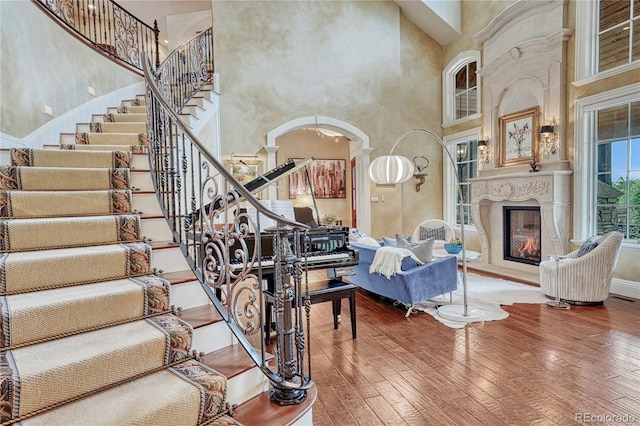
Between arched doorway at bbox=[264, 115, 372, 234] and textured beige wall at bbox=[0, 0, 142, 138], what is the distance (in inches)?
121

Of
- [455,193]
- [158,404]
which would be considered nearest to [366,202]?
[455,193]

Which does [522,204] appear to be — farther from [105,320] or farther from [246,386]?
[105,320]

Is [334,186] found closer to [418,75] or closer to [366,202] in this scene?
[366,202]

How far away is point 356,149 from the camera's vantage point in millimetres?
7645

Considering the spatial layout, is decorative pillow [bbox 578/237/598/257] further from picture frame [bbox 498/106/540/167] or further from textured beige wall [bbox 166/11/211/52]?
textured beige wall [bbox 166/11/211/52]

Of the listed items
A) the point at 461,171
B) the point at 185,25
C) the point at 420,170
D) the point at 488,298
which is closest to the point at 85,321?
the point at 488,298

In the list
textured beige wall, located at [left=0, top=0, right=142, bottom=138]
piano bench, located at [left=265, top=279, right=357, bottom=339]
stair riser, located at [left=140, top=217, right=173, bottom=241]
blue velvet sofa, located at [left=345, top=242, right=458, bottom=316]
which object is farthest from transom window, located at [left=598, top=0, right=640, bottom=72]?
textured beige wall, located at [left=0, top=0, right=142, bottom=138]

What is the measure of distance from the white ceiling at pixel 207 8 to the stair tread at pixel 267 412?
787 cm

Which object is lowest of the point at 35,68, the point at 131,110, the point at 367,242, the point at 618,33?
the point at 367,242

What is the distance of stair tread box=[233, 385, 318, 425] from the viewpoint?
1.63 m

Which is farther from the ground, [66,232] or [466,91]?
[466,91]

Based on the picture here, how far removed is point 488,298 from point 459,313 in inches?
37.1

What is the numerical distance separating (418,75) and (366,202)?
322cm

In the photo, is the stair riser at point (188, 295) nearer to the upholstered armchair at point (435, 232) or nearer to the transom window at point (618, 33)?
the upholstered armchair at point (435, 232)
